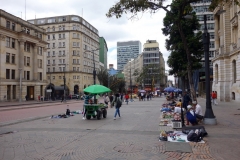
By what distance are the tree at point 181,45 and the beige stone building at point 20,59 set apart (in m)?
30.3

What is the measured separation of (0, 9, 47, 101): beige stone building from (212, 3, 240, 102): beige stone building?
36.4 m

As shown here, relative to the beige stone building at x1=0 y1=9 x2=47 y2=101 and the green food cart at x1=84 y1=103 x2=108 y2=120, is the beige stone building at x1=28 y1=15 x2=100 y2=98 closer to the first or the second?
the beige stone building at x1=0 y1=9 x2=47 y2=101

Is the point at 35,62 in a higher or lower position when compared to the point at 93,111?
higher

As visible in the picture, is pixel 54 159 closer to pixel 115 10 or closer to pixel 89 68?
pixel 115 10

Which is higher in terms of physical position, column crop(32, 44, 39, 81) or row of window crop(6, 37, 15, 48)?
row of window crop(6, 37, 15, 48)

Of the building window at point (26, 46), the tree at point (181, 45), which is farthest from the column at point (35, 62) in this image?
the tree at point (181, 45)

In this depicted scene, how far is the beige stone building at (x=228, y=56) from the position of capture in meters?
31.4

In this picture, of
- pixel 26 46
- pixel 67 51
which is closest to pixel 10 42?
pixel 26 46

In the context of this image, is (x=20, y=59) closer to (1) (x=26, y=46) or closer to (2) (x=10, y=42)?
(2) (x=10, y=42)

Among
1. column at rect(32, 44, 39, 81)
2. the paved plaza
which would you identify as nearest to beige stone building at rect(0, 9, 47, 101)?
column at rect(32, 44, 39, 81)

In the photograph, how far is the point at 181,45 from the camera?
31.6 metres

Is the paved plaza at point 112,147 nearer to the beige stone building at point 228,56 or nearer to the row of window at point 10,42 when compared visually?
the beige stone building at point 228,56

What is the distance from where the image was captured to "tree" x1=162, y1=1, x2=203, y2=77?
32.1 metres

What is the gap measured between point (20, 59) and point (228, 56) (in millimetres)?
42293
